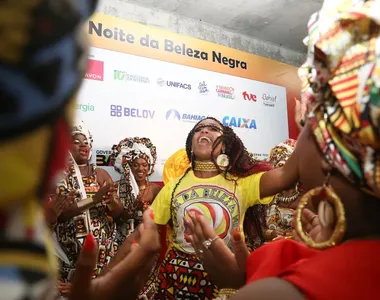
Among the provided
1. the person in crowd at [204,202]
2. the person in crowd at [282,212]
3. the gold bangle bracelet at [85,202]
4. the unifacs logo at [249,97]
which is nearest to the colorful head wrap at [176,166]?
the person in crowd at [204,202]

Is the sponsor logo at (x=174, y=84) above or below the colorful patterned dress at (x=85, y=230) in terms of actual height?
above

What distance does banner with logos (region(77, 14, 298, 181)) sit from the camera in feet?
11.0

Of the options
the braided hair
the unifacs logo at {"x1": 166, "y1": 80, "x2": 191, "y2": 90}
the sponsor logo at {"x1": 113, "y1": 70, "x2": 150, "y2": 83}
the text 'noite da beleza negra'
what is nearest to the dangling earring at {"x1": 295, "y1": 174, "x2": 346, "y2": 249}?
the braided hair

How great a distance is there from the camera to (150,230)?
0.83 metres

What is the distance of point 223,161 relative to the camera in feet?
8.43

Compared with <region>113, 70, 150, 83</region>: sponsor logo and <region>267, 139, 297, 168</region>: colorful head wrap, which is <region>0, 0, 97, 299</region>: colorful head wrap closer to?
<region>113, 70, 150, 83</region>: sponsor logo

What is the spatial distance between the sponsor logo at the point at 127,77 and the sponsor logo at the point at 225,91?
85 centimetres

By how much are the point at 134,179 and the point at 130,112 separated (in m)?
0.64

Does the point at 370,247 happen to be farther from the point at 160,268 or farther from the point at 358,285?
the point at 160,268

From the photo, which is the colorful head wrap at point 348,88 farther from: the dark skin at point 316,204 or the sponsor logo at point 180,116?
the sponsor logo at point 180,116

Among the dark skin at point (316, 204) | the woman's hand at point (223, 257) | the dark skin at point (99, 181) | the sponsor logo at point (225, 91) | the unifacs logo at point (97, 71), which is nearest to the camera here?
the dark skin at point (316, 204)

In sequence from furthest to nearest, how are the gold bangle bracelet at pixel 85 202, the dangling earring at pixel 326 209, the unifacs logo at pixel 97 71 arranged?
the unifacs logo at pixel 97 71
the gold bangle bracelet at pixel 85 202
the dangling earring at pixel 326 209

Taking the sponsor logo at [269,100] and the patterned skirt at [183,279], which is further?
the sponsor logo at [269,100]

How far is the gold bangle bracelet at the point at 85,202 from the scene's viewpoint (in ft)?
8.79
